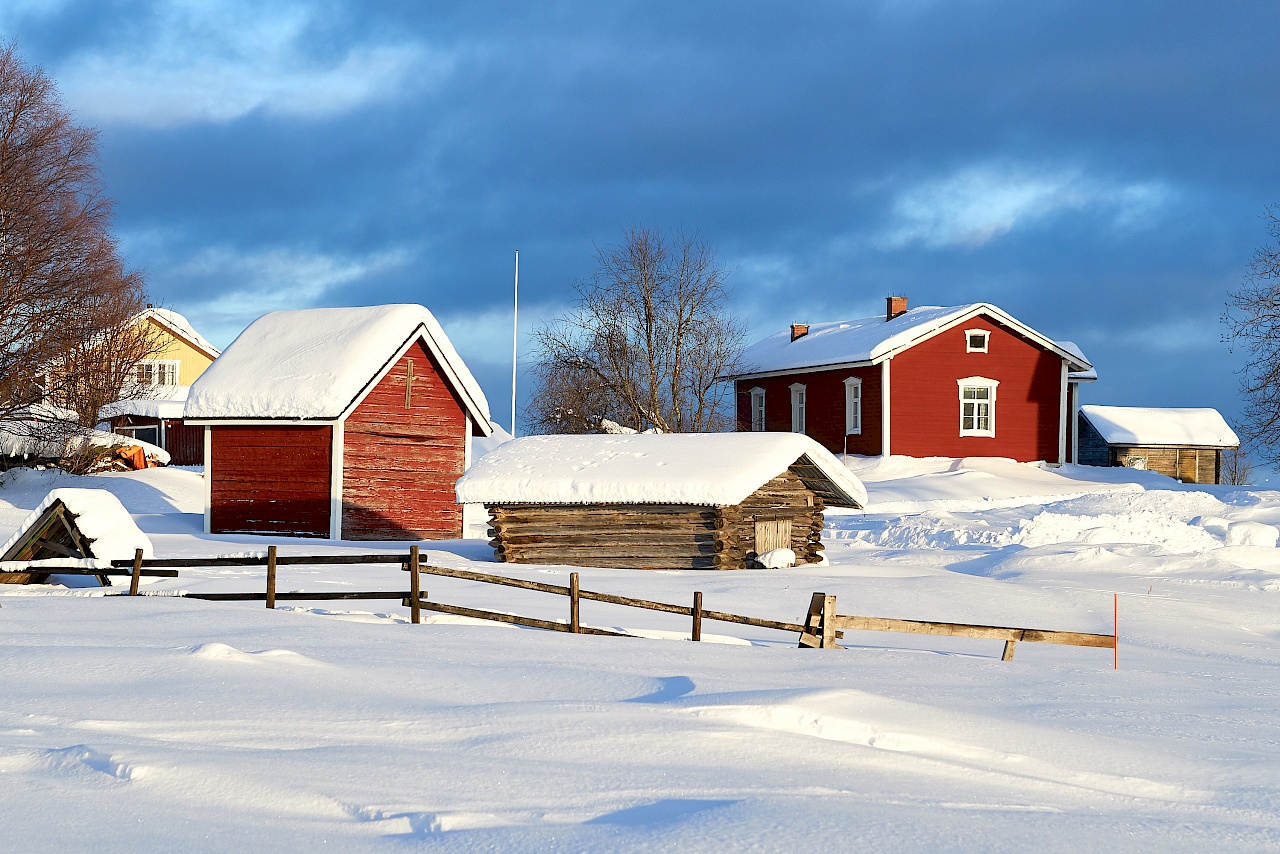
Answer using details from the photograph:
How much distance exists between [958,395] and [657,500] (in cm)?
2547

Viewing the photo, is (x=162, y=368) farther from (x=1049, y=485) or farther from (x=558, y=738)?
(x=558, y=738)

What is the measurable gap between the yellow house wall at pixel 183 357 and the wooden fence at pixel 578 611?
42.1 meters

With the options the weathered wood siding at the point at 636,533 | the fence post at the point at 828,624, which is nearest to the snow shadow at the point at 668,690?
the fence post at the point at 828,624

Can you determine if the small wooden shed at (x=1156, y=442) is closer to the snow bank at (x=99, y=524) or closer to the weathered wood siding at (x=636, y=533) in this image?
the weathered wood siding at (x=636, y=533)

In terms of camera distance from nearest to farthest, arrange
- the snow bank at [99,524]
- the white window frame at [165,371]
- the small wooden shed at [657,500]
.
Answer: the snow bank at [99,524]
the small wooden shed at [657,500]
the white window frame at [165,371]

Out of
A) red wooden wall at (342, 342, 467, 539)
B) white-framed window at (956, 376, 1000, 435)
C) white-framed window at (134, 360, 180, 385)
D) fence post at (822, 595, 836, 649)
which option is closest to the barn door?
red wooden wall at (342, 342, 467, 539)

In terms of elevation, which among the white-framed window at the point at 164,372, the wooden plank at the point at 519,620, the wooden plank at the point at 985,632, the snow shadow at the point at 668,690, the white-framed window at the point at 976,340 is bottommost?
the wooden plank at the point at 519,620

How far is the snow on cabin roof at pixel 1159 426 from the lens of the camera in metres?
52.7

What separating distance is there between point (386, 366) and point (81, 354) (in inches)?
563

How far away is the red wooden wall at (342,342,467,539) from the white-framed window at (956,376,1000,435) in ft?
71.8

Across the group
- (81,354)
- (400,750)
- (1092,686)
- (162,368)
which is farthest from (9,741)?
(162,368)

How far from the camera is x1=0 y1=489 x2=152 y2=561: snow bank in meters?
16.9

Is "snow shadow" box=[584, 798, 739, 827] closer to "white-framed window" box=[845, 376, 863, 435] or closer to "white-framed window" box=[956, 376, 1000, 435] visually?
"white-framed window" box=[845, 376, 863, 435]

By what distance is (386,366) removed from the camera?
27594 millimetres
